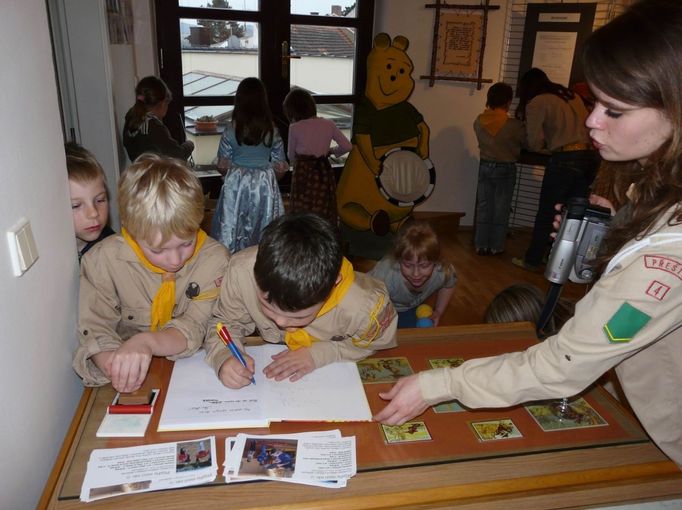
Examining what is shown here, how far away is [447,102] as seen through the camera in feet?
15.8

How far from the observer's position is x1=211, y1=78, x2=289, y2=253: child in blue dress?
3365mm

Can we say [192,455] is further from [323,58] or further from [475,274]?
[323,58]

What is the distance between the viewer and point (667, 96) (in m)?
0.91

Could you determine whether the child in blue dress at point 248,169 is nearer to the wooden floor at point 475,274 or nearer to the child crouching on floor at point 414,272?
the wooden floor at point 475,274

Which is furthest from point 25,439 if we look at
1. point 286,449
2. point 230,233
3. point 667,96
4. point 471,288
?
point 471,288

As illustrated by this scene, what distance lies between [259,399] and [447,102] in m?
4.16

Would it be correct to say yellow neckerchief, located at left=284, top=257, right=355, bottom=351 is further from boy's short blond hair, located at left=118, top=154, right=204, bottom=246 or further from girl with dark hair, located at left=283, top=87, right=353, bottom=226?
girl with dark hair, located at left=283, top=87, right=353, bottom=226

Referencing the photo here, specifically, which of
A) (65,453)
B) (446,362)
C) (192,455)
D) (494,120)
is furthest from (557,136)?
(65,453)

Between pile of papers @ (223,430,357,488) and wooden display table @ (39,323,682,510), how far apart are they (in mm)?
15

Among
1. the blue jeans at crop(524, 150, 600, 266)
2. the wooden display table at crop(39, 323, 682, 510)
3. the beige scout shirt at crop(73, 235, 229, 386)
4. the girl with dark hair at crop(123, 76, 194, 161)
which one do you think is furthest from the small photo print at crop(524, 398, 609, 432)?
the blue jeans at crop(524, 150, 600, 266)

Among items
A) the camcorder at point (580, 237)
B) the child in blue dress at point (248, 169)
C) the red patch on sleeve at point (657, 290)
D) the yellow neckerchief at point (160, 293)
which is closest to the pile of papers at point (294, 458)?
the yellow neckerchief at point (160, 293)

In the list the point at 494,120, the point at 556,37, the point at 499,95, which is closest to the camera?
the point at 499,95

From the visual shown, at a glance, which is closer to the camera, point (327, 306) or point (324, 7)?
point (327, 306)

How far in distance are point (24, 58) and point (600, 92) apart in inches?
44.4
